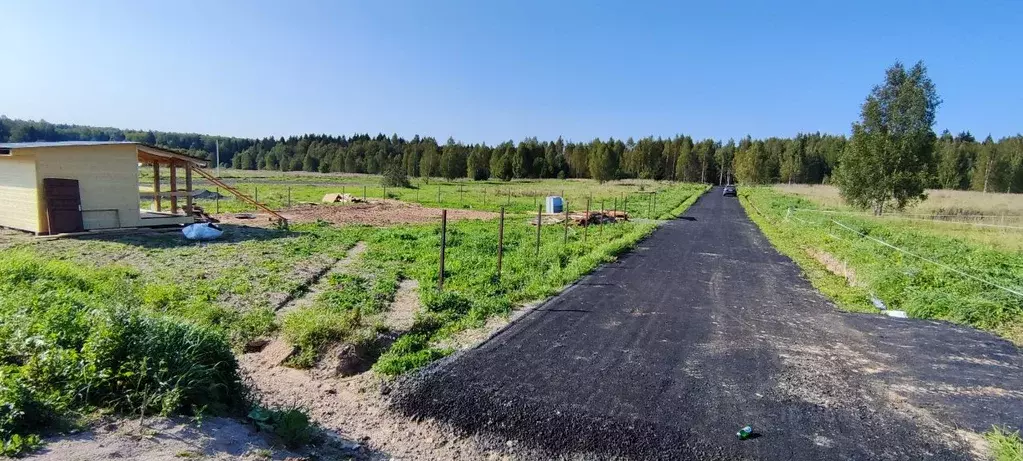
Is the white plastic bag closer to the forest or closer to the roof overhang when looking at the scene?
the roof overhang

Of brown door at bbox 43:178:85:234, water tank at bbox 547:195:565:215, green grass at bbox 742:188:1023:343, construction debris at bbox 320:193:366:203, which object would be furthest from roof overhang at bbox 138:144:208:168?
green grass at bbox 742:188:1023:343

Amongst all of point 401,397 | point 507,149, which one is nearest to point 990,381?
point 401,397

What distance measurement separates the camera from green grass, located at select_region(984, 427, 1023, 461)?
4434 millimetres

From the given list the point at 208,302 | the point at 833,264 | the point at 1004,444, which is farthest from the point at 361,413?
the point at 833,264

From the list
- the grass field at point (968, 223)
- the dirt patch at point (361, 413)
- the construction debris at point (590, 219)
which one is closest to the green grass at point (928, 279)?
the grass field at point (968, 223)

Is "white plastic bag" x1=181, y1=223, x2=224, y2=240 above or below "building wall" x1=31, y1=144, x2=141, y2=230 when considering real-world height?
below

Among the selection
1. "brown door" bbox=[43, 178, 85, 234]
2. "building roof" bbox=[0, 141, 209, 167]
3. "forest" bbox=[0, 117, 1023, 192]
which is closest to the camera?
"brown door" bbox=[43, 178, 85, 234]

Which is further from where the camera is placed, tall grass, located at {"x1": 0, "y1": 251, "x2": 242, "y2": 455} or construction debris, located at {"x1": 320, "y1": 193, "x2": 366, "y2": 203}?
construction debris, located at {"x1": 320, "y1": 193, "x2": 366, "y2": 203}

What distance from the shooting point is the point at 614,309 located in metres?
9.45

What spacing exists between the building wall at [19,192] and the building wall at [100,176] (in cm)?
41

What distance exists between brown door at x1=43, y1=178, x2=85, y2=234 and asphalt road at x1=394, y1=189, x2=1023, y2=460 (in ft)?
54.1

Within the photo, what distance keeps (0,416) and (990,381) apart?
920 cm

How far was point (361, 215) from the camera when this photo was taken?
88.8 feet

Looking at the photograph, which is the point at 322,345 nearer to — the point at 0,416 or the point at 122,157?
the point at 0,416
